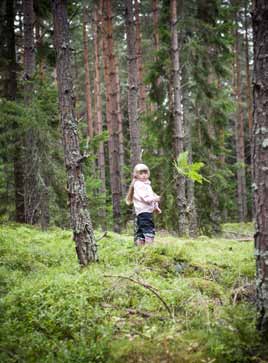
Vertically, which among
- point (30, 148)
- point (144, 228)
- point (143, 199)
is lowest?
point (144, 228)

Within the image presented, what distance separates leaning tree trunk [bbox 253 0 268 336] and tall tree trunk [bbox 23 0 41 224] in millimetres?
7447

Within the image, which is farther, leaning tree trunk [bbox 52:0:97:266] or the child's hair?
the child's hair

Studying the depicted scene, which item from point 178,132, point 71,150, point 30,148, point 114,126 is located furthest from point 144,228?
point 114,126

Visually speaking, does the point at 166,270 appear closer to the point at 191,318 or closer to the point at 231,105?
the point at 191,318

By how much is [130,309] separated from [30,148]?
7757 mm

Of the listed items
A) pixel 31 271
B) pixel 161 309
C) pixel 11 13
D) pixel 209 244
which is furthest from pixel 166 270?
pixel 11 13

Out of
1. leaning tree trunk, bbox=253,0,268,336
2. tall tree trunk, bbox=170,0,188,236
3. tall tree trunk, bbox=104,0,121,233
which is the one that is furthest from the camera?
tall tree trunk, bbox=104,0,121,233

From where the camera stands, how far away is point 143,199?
7879mm

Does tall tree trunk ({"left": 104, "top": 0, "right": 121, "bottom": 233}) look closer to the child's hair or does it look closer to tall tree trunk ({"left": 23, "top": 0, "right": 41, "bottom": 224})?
tall tree trunk ({"left": 23, "top": 0, "right": 41, "bottom": 224})

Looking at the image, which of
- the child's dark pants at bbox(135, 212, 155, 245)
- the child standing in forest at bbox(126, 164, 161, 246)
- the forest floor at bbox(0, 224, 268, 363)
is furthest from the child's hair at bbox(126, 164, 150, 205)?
the forest floor at bbox(0, 224, 268, 363)

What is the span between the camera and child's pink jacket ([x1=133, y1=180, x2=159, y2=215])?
7883 mm

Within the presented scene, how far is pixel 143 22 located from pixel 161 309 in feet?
76.5

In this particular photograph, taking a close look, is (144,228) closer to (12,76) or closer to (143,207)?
(143,207)

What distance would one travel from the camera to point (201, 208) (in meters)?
15.0
